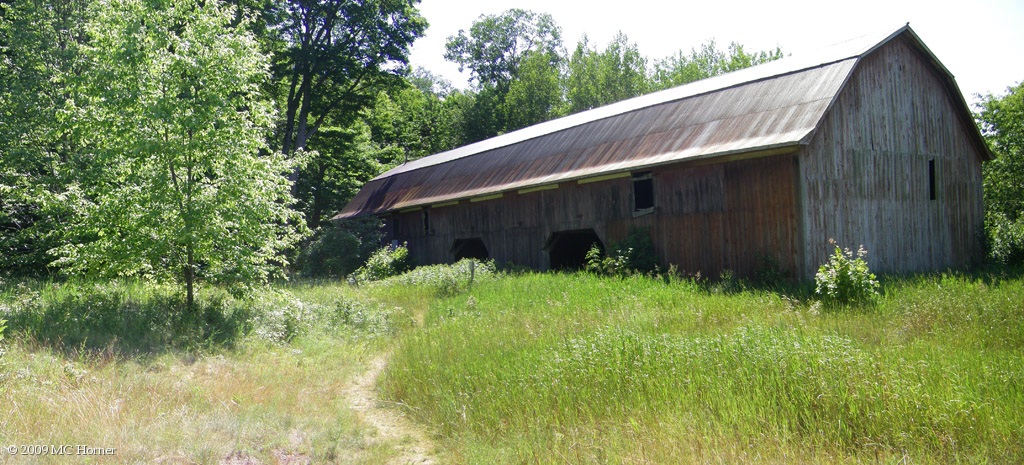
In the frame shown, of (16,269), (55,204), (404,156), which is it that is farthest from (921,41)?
(404,156)

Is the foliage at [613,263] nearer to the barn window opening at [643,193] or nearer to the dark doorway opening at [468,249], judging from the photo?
the barn window opening at [643,193]

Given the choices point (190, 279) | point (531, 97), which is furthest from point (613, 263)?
point (531, 97)

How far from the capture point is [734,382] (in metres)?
6.60

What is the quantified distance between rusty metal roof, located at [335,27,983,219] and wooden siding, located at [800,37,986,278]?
67 cm

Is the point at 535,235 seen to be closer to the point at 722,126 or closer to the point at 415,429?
the point at 722,126

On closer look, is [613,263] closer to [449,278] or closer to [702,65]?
[449,278]

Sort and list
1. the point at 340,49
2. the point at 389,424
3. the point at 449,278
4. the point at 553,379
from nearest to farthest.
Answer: the point at 553,379 < the point at 389,424 < the point at 449,278 < the point at 340,49

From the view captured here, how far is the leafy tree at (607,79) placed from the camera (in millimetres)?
45594

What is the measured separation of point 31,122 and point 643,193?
15.2 metres

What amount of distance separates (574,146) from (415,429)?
13566mm

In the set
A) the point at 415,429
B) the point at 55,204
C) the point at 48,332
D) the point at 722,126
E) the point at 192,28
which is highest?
the point at 192,28

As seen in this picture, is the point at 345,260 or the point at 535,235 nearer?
the point at 535,235

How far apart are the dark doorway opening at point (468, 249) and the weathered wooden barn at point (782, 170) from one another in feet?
11.4

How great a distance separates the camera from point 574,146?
1977 cm
